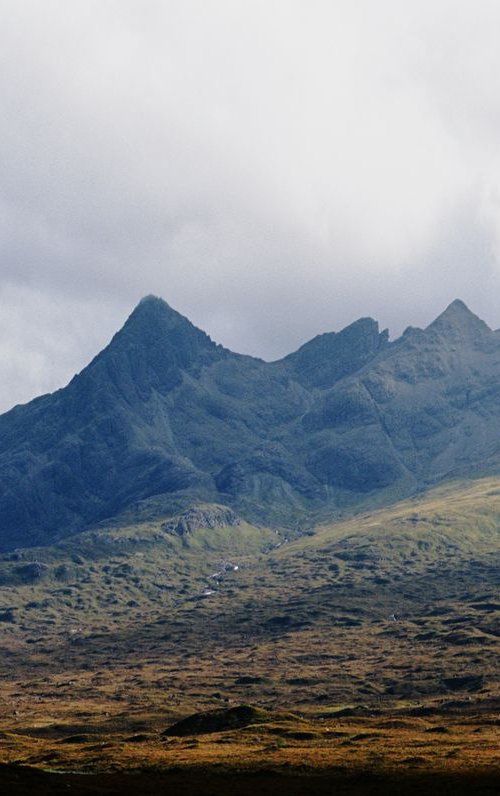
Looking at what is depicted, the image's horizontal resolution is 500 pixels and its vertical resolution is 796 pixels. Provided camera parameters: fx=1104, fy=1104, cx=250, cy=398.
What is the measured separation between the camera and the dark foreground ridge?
117062mm

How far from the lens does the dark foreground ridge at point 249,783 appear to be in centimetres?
11706

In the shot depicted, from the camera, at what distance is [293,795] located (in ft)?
391

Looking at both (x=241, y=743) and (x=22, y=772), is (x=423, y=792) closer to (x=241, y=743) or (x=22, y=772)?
(x=22, y=772)

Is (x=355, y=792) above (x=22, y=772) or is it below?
below

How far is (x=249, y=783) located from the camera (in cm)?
12788

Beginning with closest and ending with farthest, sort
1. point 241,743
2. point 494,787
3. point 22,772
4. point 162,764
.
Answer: point 494,787, point 22,772, point 162,764, point 241,743

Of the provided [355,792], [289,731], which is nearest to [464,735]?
[289,731]

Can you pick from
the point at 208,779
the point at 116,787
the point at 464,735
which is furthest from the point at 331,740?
the point at 116,787

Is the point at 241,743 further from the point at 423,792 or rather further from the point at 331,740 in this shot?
the point at 423,792

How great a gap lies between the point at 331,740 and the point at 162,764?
45.2m

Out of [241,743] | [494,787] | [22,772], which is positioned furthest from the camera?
[241,743]

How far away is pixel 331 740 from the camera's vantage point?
183 m

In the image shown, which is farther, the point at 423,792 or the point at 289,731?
the point at 289,731

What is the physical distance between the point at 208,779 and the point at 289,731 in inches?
2482
